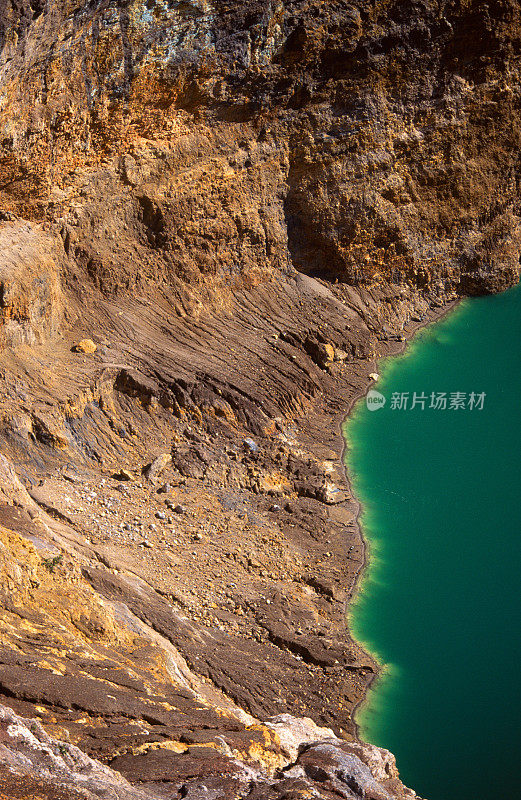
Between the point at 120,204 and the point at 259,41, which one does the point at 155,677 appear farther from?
the point at 259,41

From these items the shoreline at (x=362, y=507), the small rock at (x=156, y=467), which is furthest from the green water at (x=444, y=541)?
the small rock at (x=156, y=467)

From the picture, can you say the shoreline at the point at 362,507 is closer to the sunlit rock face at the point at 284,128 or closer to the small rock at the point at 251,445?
the sunlit rock face at the point at 284,128

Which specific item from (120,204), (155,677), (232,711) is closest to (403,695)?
(232,711)

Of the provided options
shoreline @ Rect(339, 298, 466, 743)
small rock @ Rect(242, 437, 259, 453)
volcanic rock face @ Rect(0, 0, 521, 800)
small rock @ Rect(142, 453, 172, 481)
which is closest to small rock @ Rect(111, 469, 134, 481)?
volcanic rock face @ Rect(0, 0, 521, 800)

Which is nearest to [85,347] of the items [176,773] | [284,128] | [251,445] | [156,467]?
[156,467]

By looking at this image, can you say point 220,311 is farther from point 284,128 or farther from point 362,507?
point 362,507
